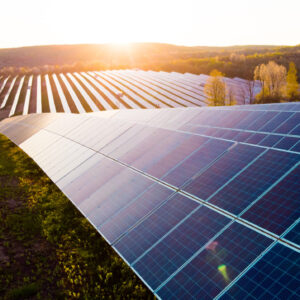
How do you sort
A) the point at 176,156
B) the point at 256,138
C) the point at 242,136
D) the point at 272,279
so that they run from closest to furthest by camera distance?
the point at 272,279 → the point at 256,138 → the point at 242,136 → the point at 176,156

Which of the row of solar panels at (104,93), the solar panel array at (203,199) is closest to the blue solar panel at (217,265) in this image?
the solar panel array at (203,199)

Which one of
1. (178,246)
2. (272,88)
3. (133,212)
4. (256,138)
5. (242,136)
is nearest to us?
(178,246)

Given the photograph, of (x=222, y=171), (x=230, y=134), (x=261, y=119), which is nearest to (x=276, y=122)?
(x=261, y=119)

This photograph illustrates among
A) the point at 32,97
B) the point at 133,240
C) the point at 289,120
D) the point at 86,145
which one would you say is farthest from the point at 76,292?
the point at 32,97

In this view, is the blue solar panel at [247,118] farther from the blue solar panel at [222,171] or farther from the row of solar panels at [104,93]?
the row of solar panels at [104,93]

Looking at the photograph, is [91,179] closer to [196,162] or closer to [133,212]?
[133,212]

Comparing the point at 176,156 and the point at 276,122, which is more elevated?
the point at 276,122

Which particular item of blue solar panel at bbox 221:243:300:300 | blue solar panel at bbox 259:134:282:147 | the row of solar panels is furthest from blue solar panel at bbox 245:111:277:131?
the row of solar panels

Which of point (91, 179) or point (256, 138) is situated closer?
point (256, 138)
